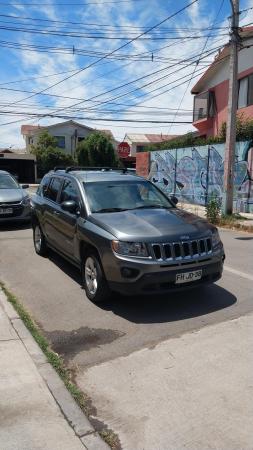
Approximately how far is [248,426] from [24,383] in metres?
1.78

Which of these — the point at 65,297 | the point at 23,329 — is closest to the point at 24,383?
the point at 23,329

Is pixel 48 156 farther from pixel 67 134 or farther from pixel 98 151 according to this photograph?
pixel 67 134

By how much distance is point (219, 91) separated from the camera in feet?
83.7

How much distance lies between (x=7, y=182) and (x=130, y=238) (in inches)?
340

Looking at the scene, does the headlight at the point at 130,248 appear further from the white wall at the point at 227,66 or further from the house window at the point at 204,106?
the house window at the point at 204,106

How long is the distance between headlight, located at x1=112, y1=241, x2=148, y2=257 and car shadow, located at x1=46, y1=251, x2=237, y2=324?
775 millimetres

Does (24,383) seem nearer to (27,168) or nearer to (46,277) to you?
(46,277)

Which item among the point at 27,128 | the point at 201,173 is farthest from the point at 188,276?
the point at 27,128

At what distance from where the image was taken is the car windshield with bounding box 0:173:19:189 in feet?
40.6

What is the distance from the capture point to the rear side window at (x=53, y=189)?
7276 millimetres

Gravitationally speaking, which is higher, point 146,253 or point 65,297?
point 146,253

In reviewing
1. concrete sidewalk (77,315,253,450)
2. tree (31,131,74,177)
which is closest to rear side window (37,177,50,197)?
concrete sidewalk (77,315,253,450)

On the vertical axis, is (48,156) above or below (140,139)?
below

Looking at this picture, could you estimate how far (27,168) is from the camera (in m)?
46.9
